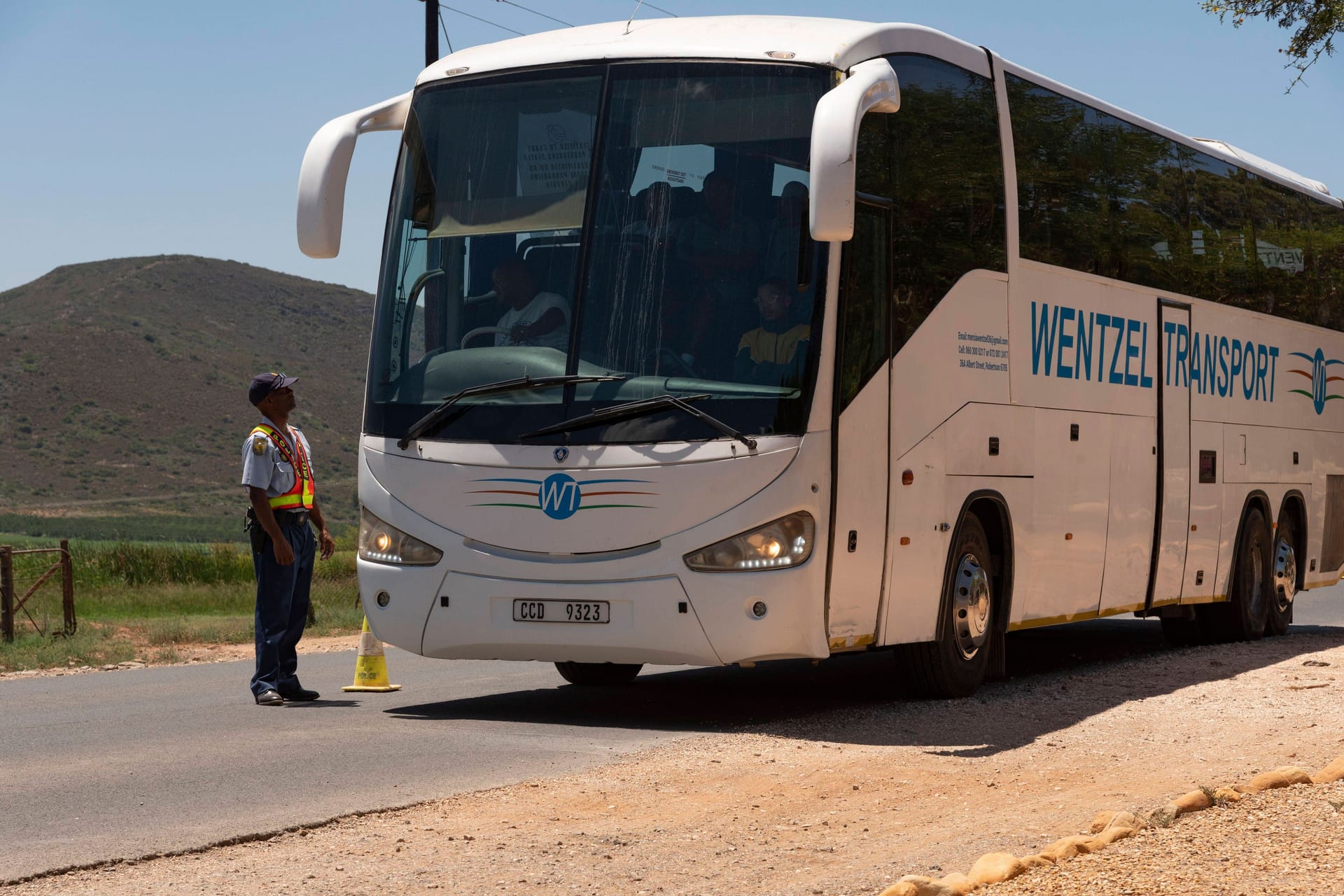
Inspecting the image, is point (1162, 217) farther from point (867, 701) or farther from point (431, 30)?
point (431, 30)

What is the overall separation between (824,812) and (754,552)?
231 centimetres

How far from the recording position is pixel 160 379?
12612 centimetres

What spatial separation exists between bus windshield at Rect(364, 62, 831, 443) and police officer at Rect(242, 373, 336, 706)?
1.12 meters

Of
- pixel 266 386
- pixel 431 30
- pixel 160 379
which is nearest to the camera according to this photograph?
pixel 266 386

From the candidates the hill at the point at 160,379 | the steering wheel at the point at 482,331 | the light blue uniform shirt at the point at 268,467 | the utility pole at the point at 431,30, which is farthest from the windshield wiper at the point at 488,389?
the hill at the point at 160,379

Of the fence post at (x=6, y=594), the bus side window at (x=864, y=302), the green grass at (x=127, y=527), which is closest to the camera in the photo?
the bus side window at (x=864, y=302)

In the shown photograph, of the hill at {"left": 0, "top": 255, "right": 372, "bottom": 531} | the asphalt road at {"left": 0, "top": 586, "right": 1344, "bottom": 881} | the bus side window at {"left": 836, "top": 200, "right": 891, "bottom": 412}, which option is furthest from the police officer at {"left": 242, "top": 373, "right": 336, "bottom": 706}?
the hill at {"left": 0, "top": 255, "right": 372, "bottom": 531}

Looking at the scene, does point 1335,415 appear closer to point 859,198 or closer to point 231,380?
point 859,198

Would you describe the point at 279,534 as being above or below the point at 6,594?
above

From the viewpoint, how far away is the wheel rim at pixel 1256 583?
654 inches

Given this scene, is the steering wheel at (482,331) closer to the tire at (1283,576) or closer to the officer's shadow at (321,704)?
the officer's shadow at (321,704)

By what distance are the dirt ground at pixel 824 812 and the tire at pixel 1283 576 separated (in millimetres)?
6149

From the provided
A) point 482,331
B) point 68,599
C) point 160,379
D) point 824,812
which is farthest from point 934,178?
point 160,379

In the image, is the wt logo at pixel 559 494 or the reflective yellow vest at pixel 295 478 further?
the reflective yellow vest at pixel 295 478
